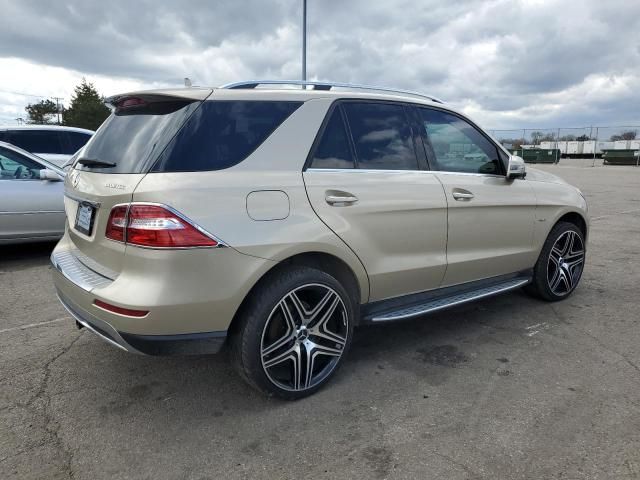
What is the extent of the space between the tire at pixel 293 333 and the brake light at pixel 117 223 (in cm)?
74

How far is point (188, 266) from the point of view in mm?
2400

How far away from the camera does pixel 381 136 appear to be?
332 centimetres

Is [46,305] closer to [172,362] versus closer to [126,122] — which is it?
[172,362]

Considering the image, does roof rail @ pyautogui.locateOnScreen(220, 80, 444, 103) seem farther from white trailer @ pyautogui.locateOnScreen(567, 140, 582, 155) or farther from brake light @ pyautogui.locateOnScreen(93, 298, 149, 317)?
white trailer @ pyautogui.locateOnScreen(567, 140, 582, 155)

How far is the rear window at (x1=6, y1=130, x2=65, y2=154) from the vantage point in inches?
345

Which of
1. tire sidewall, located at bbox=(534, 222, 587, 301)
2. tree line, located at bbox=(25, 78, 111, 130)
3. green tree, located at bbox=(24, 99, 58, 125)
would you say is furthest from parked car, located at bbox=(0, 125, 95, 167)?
green tree, located at bbox=(24, 99, 58, 125)

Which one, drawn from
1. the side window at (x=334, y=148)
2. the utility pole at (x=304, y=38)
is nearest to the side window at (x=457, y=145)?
the side window at (x=334, y=148)

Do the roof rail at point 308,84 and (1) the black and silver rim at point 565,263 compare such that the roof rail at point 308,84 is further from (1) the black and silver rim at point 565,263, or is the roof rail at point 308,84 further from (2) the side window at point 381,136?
(1) the black and silver rim at point 565,263

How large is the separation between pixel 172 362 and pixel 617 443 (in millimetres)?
2683

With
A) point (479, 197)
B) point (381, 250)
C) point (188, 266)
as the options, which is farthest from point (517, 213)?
point (188, 266)

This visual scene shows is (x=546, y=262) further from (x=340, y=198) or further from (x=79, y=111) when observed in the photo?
(x=79, y=111)

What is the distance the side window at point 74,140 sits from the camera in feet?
30.7

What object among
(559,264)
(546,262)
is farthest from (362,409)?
(559,264)

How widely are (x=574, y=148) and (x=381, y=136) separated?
164ft
